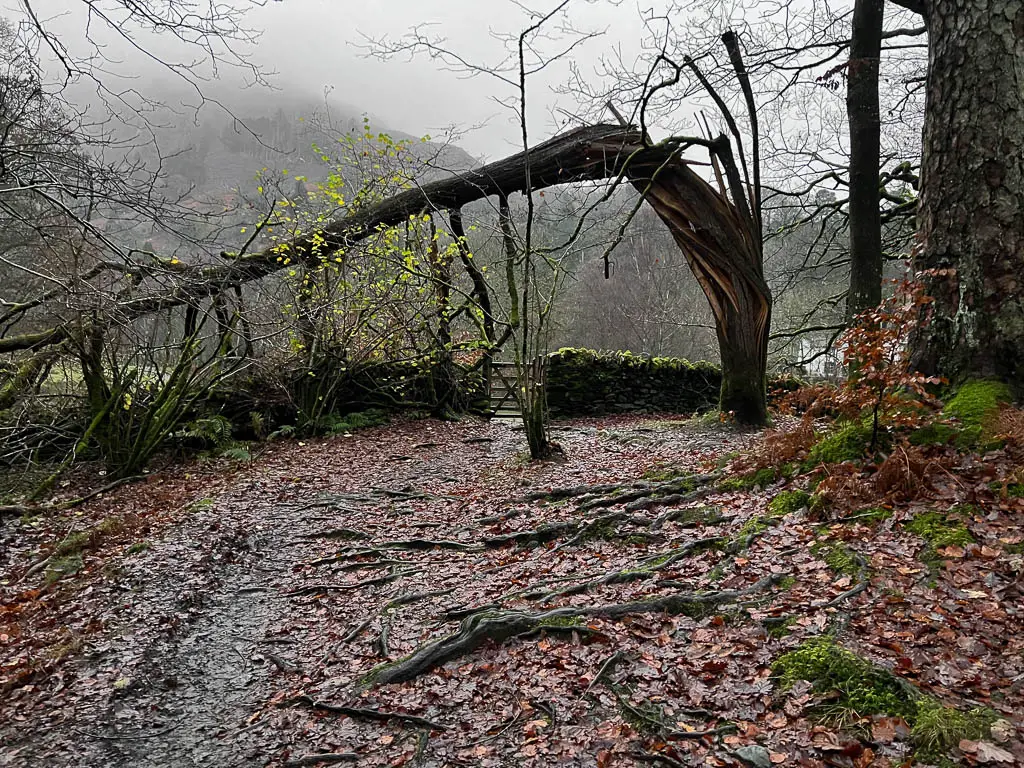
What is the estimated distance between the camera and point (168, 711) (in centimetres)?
349

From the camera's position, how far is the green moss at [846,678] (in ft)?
7.73

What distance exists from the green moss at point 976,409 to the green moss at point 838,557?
3.63 feet

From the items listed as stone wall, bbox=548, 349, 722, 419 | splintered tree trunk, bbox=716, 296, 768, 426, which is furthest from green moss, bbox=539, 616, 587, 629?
stone wall, bbox=548, 349, 722, 419

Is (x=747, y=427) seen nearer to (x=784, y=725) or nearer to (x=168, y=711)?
(x=784, y=725)

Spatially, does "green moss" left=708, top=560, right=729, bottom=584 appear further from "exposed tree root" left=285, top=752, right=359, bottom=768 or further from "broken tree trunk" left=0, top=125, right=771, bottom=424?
"broken tree trunk" left=0, top=125, right=771, bottom=424

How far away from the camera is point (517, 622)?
3.68 meters

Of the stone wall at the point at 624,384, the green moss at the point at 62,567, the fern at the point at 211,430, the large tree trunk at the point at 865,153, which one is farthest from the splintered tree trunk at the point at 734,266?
the fern at the point at 211,430

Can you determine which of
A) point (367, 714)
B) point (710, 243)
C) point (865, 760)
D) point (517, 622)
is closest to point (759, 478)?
point (517, 622)

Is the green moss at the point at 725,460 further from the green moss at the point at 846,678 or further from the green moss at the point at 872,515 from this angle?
the green moss at the point at 846,678

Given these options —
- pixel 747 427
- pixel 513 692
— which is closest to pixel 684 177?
pixel 747 427

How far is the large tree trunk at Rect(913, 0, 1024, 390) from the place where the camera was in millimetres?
3896

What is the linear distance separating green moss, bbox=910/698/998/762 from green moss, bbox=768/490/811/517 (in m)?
2.05

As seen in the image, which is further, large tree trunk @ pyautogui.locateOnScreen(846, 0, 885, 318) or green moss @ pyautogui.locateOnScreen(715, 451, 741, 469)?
large tree trunk @ pyautogui.locateOnScreen(846, 0, 885, 318)

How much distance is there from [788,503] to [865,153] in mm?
5089
